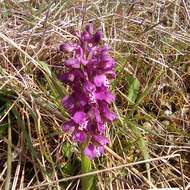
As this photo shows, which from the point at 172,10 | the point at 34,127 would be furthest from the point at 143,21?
the point at 34,127

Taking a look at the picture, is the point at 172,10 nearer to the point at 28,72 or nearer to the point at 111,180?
the point at 28,72

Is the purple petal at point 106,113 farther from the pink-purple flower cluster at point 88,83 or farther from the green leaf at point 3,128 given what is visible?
the green leaf at point 3,128

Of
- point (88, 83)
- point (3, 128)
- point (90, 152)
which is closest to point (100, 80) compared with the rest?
point (88, 83)

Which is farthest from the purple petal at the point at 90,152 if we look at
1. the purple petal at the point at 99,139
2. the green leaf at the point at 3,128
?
the green leaf at the point at 3,128

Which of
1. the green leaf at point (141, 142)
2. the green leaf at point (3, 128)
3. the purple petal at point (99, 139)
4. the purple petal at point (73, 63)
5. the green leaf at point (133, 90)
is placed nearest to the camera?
the purple petal at point (73, 63)

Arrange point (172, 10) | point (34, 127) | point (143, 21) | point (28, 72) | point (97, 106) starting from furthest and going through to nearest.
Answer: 1. point (172, 10)
2. point (143, 21)
3. point (28, 72)
4. point (34, 127)
5. point (97, 106)

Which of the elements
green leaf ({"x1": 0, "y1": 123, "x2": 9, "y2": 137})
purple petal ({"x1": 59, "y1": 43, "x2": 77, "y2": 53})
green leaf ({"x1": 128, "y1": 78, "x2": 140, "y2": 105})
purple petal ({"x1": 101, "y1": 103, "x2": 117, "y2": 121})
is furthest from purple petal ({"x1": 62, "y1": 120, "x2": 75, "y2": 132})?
green leaf ({"x1": 128, "y1": 78, "x2": 140, "y2": 105})

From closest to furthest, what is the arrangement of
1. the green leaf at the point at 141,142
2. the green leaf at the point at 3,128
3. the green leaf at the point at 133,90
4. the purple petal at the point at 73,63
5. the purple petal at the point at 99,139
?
1. the purple petal at the point at 73,63
2. the purple petal at the point at 99,139
3. the green leaf at the point at 141,142
4. the green leaf at the point at 3,128
5. the green leaf at the point at 133,90
